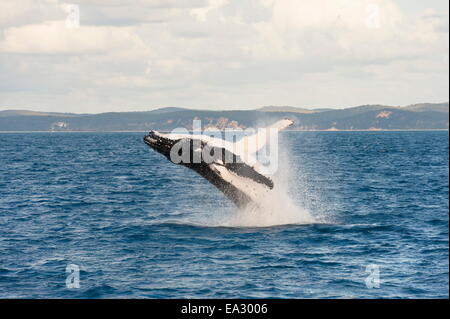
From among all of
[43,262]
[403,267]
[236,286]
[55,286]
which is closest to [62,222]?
[43,262]

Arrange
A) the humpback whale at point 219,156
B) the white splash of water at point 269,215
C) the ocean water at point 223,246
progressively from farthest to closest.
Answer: the white splash of water at point 269,215 → the humpback whale at point 219,156 → the ocean water at point 223,246

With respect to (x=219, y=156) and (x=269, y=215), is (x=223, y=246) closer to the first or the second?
(x=219, y=156)

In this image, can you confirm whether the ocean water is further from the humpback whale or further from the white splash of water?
the humpback whale

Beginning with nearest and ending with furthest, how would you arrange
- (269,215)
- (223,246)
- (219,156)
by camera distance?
(223,246) → (219,156) → (269,215)

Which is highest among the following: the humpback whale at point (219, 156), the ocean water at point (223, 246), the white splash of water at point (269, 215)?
the humpback whale at point (219, 156)

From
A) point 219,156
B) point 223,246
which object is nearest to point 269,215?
Answer: point 219,156

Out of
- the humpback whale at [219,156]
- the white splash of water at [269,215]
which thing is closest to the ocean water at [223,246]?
the white splash of water at [269,215]

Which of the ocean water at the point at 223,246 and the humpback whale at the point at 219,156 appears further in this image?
the humpback whale at the point at 219,156

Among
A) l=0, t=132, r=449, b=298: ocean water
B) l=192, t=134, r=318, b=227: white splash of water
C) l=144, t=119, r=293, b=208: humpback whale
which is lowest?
l=0, t=132, r=449, b=298: ocean water

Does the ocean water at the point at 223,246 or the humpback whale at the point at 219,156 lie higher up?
the humpback whale at the point at 219,156

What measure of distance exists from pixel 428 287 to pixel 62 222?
14741 millimetres

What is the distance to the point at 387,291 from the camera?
51.8 feet

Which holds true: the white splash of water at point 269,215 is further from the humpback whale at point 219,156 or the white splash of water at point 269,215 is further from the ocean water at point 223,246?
the humpback whale at point 219,156

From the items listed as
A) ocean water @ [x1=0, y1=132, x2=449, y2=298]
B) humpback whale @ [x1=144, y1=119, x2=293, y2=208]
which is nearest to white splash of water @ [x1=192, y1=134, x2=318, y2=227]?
ocean water @ [x1=0, y1=132, x2=449, y2=298]
